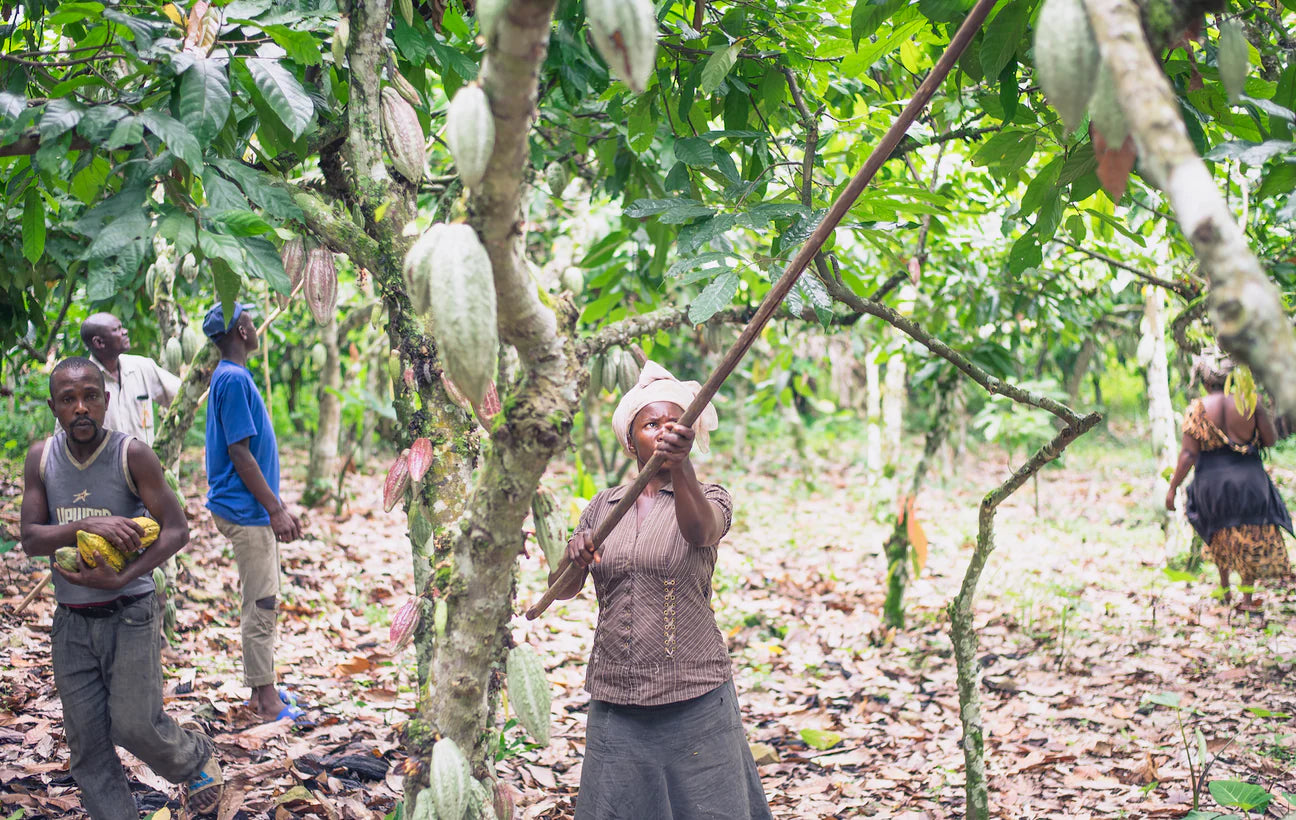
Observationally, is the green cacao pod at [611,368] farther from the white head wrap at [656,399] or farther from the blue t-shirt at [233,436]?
the blue t-shirt at [233,436]

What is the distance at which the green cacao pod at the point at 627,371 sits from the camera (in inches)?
111

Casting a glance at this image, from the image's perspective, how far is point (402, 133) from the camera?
166 centimetres

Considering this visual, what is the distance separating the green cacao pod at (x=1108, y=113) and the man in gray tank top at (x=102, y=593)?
7.55 feet

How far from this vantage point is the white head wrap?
79.0 inches

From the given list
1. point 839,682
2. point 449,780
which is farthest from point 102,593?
point 839,682

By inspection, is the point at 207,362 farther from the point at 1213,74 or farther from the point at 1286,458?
the point at 1286,458

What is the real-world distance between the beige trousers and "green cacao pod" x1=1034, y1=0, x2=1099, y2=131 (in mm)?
3098

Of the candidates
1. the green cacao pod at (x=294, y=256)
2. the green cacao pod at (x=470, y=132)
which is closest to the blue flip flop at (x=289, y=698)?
the green cacao pod at (x=294, y=256)

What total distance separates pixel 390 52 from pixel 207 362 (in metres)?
1.90

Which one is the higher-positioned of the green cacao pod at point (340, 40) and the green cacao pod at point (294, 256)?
the green cacao pod at point (340, 40)

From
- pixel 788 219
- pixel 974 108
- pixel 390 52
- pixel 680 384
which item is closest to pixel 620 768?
pixel 680 384

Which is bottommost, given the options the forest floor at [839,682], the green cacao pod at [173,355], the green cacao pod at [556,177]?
the forest floor at [839,682]

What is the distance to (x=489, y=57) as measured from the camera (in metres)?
0.83

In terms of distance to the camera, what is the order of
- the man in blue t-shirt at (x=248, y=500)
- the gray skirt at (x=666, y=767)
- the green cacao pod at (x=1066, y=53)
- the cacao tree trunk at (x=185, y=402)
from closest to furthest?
the green cacao pod at (x=1066, y=53) < the gray skirt at (x=666, y=767) < the man in blue t-shirt at (x=248, y=500) < the cacao tree trunk at (x=185, y=402)
